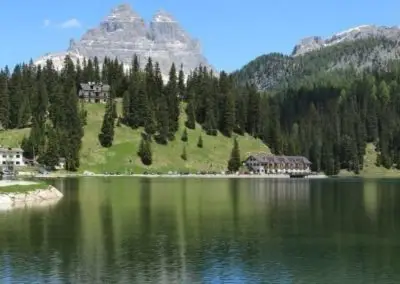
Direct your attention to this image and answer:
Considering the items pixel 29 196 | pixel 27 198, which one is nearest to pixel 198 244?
pixel 27 198

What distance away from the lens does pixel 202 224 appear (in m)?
69.6

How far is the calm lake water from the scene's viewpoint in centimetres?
4203

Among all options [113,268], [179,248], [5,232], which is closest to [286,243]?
[179,248]

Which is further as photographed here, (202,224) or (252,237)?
(202,224)

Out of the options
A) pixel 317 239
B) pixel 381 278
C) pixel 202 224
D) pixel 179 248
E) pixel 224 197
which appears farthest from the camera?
pixel 224 197

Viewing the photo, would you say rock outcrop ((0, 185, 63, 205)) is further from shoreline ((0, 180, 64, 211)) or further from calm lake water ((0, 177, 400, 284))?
calm lake water ((0, 177, 400, 284))

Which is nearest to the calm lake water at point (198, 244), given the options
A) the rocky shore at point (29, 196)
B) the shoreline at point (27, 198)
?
the shoreline at point (27, 198)

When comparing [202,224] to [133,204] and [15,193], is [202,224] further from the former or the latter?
[15,193]

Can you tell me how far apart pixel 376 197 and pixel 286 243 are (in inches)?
2677

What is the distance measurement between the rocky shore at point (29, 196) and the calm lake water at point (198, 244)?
522cm

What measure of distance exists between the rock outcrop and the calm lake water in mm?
5271

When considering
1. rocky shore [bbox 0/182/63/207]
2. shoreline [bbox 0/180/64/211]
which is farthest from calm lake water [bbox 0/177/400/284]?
rocky shore [bbox 0/182/63/207]

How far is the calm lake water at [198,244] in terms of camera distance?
42031 millimetres

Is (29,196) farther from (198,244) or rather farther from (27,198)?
(198,244)
